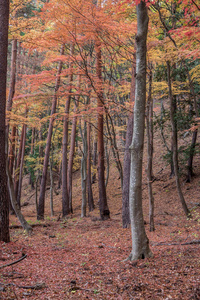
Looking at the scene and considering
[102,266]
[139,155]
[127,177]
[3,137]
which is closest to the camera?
[139,155]

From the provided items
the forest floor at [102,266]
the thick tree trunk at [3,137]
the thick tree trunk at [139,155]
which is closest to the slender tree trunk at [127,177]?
the forest floor at [102,266]

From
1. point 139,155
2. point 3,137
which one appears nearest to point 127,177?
point 139,155

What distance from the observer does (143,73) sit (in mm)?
4449

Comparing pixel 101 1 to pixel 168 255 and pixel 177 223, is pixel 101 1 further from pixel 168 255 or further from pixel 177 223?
pixel 177 223

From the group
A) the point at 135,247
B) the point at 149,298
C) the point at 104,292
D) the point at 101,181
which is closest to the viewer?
the point at 149,298

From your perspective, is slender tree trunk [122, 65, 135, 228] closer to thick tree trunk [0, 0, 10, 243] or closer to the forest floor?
the forest floor

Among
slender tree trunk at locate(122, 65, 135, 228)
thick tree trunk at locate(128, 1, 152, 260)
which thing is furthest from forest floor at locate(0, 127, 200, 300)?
slender tree trunk at locate(122, 65, 135, 228)

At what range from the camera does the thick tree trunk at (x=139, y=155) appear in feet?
14.2

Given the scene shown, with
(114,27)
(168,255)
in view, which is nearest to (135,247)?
(168,255)

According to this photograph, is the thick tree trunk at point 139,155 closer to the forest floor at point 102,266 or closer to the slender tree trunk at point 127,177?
the forest floor at point 102,266

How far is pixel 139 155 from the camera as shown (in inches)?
172

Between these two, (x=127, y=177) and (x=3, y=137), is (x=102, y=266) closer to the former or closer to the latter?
(x=3, y=137)

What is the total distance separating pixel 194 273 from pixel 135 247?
1177 millimetres

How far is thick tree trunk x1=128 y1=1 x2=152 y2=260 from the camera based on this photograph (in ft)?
14.2
